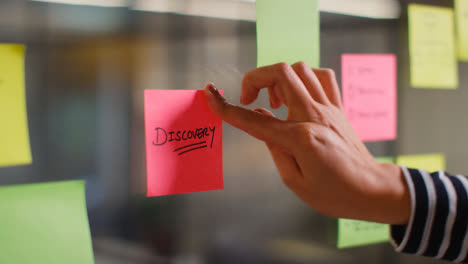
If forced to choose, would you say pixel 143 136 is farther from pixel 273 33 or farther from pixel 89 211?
pixel 273 33

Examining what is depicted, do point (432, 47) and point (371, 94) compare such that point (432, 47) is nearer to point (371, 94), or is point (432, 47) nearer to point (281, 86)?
point (371, 94)

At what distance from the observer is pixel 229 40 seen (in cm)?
50

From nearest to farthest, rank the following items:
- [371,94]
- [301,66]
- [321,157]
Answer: [321,157] < [301,66] < [371,94]

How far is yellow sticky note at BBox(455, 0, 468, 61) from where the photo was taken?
2.24 feet

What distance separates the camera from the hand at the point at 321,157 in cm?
39

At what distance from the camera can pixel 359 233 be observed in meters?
0.62

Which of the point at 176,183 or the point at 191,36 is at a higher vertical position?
the point at 191,36

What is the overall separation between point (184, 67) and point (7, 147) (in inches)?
10.2

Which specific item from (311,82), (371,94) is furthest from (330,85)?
(371,94)

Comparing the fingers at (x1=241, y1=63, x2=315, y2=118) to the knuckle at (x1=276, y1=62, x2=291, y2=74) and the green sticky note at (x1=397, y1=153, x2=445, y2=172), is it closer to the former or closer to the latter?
the knuckle at (x1=276, y1=62, x2=291, y2=74)

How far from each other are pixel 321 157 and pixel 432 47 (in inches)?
18.5

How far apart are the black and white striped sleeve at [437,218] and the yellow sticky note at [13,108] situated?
51 centimetres

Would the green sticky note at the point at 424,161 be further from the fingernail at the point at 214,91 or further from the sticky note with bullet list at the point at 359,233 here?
the fingernail at the point at 214,91

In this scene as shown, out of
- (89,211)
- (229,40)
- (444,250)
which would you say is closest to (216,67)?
(229,40)
